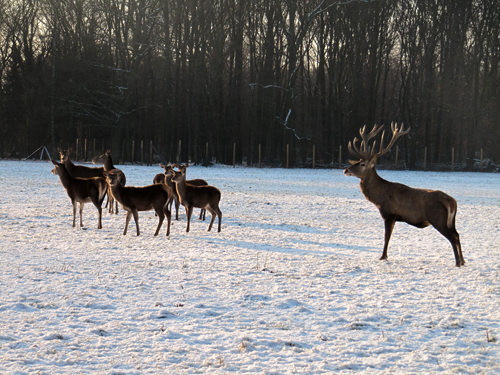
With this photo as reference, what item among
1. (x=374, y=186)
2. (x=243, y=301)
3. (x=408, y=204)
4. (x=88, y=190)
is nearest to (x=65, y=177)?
(x=88, y=190)

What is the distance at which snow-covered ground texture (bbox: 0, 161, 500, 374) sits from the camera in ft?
13.7

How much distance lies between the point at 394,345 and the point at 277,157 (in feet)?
128

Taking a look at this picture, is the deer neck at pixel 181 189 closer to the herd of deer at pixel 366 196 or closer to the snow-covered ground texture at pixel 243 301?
the herd of deer at pixel 366 196

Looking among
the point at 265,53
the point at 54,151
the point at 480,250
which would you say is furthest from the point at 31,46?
the point at 480,250

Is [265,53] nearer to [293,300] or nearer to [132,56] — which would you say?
[132,56]

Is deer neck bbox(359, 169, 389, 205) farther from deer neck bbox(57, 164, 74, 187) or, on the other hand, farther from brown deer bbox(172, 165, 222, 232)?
deer neck bbox(57, 164, 74, 187)

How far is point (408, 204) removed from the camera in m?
7.91

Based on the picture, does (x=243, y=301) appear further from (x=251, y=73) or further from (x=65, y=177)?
(x=251, y=73)

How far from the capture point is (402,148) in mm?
46125

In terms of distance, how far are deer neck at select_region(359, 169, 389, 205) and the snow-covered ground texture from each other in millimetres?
932

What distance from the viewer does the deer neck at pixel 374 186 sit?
8.38 m

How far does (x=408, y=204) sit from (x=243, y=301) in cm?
349

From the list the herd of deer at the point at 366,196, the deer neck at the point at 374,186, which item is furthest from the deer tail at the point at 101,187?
the deer neck at the point at 374,186

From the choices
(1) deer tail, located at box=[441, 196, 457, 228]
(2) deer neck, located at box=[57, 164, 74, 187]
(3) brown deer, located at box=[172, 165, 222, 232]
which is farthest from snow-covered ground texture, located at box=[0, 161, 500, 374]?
(2) deer neck, located at box=[57, 164, 74, 187]
